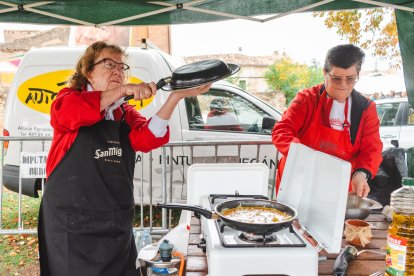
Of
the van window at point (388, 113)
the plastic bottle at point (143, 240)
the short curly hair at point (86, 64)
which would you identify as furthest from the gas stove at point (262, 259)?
the van window at point (388, 113)

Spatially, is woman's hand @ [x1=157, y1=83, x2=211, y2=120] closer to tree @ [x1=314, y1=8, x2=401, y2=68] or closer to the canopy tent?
the canopy tent

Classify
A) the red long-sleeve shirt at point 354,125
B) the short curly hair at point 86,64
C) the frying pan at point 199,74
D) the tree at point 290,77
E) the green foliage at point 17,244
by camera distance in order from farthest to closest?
the tree at point 290,77 < the green foliage at point 17,244 < the red long-sleeve shirt at point 354,125 < the short curly hair at point 86,64 < the frying pan at point 199,74

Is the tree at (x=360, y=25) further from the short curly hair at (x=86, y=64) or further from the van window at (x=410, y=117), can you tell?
the short curly hair at (x=86, y=64)

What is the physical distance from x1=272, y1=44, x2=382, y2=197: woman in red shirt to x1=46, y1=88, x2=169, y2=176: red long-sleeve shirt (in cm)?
89

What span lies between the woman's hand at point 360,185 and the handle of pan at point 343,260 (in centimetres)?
42

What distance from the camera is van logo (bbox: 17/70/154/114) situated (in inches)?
207

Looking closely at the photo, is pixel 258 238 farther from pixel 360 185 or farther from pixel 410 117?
pixel 410 117

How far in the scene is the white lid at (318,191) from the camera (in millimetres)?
1438

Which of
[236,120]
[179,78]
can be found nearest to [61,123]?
[179,78]

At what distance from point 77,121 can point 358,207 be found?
159cm

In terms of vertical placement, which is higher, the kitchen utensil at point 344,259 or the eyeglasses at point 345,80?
the eyeglasses at point 345,80

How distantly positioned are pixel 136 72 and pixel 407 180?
14.1 feet

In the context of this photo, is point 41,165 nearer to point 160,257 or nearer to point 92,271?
point 92,271

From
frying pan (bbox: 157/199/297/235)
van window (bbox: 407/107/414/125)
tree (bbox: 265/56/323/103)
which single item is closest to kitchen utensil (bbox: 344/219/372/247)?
frying pan (bbox: 157/199/297/235)
